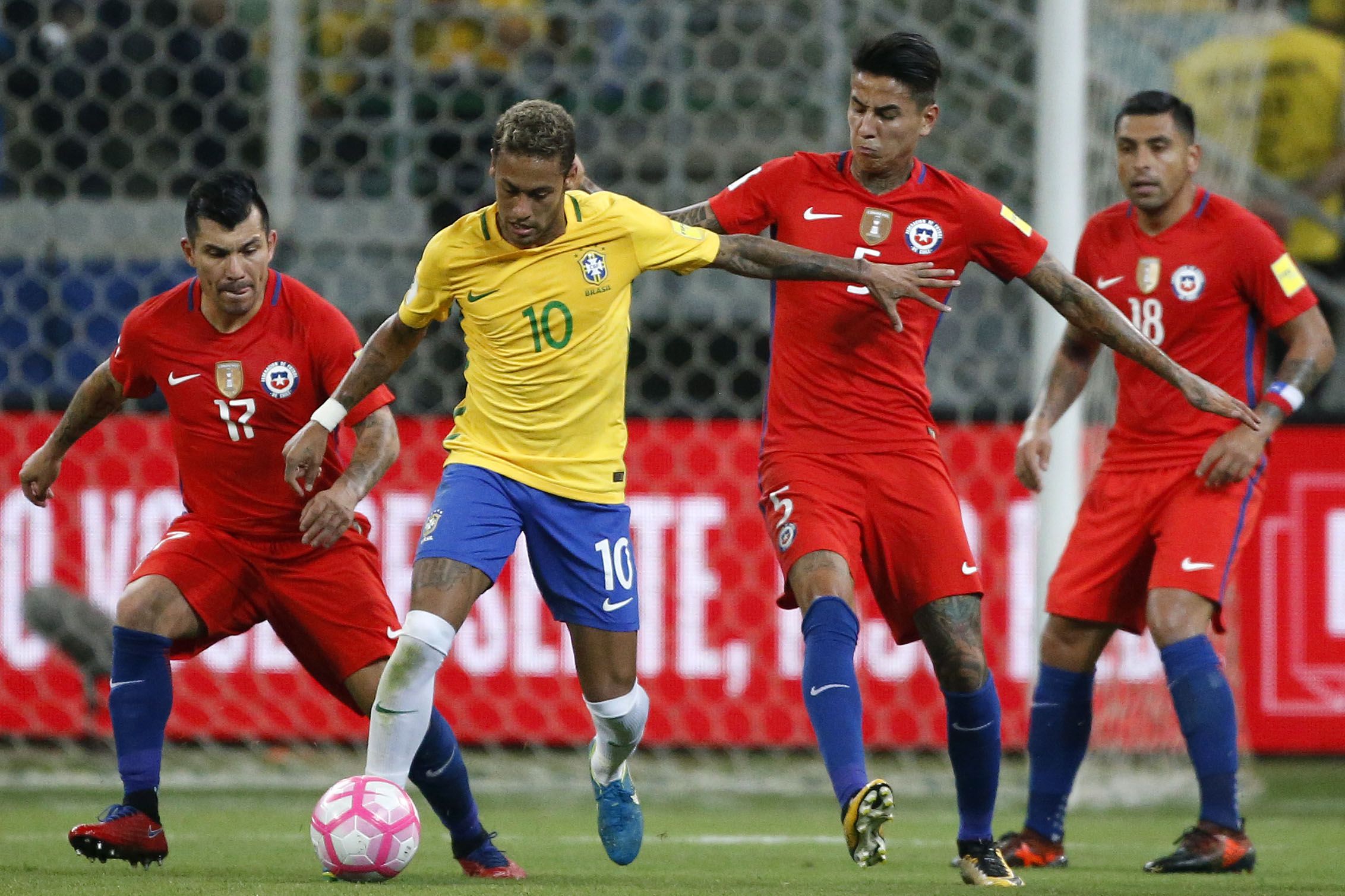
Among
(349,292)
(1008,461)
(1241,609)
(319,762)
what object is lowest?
(319,762)

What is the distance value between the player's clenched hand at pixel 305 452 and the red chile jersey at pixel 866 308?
121 cm

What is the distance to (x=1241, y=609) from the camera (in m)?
8.17

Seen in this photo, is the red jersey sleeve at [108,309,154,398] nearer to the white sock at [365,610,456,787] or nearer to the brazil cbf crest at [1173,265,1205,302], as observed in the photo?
the white sock at [365,610,456,787]

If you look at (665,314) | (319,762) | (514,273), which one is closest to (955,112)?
(665,314)

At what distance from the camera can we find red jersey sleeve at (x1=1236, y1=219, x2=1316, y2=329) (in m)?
5.65

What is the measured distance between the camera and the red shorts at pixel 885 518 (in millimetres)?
4793

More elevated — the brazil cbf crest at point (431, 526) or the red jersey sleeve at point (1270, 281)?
the red jersey sleeve at point (1270, 281)

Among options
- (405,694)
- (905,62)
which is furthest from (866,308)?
(405,694)

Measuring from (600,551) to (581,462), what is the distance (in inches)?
9.5

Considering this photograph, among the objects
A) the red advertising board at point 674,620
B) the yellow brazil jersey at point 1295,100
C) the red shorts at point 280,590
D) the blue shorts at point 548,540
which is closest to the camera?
the blue shorts at point 548,540

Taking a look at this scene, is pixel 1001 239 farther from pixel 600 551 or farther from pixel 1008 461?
pixel 1008 461

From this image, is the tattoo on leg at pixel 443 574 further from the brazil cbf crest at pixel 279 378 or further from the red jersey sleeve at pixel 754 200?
the red jersey sleeve at pixel 754 200

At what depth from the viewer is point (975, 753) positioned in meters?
4.90

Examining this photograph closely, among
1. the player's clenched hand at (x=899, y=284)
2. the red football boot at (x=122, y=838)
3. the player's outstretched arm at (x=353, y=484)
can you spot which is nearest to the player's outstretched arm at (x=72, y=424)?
the player's outstretched arm at (x=353, y=484)
